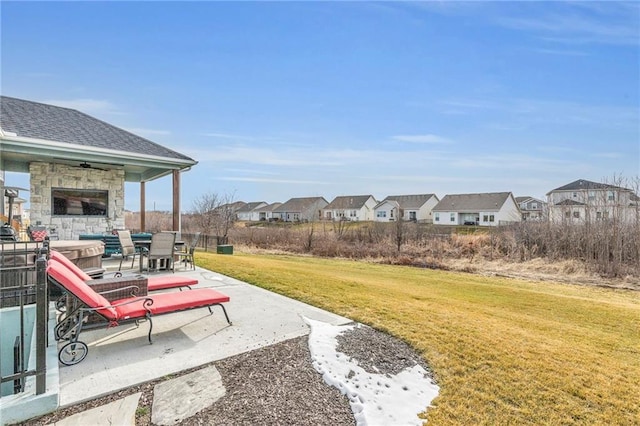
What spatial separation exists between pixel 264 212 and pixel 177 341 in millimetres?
66285

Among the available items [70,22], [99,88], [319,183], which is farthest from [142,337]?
[319,183]

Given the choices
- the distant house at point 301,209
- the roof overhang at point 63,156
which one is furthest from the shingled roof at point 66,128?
the distant house at point 301,209

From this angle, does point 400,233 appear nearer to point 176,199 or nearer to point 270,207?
point 176,199

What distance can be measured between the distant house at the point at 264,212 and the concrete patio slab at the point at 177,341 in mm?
61882

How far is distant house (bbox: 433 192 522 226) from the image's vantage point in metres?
42.4

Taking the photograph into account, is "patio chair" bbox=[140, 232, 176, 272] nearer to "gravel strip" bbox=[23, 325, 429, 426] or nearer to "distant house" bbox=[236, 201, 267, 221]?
"gravel strip" bbox=[23, 325, 429, 426]

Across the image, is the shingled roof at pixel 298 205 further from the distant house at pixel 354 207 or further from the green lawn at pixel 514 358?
the green lawn at pixel 514 358

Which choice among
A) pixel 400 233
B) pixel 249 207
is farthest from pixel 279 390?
pixel 249 207

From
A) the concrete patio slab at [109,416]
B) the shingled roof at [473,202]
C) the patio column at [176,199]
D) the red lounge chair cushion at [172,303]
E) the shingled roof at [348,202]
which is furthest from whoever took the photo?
the shingled roof at [348,202]

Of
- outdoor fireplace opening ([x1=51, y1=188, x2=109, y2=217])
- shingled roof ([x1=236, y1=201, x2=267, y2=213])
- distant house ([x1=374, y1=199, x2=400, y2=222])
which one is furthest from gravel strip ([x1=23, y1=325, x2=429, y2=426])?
shingled roof ([x1=236, y1=201, x2=267, y2=213])

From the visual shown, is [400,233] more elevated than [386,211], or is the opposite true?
[386,211]

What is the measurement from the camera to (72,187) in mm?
10992

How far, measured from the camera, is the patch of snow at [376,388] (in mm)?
2619

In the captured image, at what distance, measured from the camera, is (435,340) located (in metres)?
4.11
